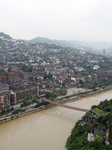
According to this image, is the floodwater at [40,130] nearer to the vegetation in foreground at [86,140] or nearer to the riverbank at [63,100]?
the riverbank at [63,100]

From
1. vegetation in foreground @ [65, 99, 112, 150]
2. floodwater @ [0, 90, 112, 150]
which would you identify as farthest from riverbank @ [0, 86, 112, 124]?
vegetation in foreground @ [65, 99, 112, 150]

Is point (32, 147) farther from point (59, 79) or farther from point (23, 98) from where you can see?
point (59, 79)

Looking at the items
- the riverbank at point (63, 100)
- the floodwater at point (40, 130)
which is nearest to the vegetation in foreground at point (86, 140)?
the floodwater at point (40, 130)

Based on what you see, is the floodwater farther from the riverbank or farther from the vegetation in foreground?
the vegetation in foreground

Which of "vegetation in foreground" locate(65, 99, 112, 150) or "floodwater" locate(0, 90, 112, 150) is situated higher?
"vegetation in foreground" locate(65, 99, 112, 150)

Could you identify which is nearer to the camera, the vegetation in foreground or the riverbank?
the vegetation in foreground

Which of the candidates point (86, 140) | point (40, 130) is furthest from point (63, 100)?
point (86, 140)

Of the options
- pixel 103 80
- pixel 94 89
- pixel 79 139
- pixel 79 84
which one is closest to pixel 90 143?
pixel 79 139

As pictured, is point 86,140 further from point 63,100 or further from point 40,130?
point 63,100
